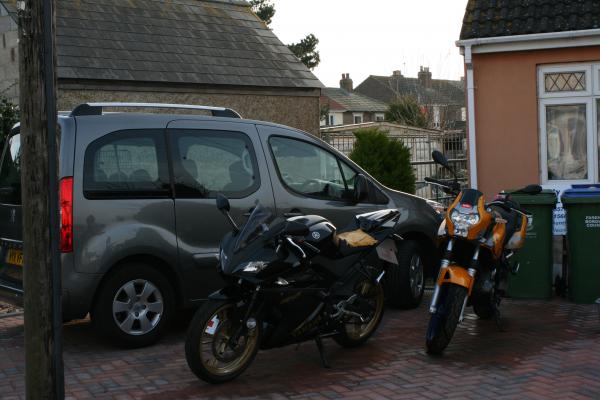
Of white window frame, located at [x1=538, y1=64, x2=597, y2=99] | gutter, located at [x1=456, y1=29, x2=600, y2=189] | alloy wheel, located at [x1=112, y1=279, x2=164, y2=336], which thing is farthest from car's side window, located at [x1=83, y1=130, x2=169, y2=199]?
white window frame, located at [x1=538, y1=64, x2=597, y2=99]

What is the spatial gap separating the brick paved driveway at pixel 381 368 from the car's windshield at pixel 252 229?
100cm

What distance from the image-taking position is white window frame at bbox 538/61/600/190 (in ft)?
37.3

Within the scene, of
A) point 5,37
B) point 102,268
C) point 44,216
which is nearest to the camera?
point 44,216

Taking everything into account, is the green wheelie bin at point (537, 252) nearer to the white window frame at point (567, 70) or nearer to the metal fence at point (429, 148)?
the white window frame at point (567, 70)

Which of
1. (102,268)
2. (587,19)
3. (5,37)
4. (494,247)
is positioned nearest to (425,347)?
(494,247)

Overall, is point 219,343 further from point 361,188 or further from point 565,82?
point 565,82

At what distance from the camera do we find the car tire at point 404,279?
876 centimetres

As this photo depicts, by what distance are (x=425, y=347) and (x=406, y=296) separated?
1.58 meters

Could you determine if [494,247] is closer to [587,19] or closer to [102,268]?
[102,268]

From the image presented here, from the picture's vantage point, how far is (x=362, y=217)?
23.7 feet

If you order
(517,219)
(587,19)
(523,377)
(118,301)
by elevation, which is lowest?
(523,377)

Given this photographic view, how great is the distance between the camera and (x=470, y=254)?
285 inches

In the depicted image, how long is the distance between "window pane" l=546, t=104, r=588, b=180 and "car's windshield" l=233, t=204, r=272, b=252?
21.0 feet

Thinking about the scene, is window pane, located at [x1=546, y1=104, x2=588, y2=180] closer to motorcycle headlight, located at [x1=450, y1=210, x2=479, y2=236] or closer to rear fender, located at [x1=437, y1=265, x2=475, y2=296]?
motorcycle headlight, located at [x1=450, y1=210, x2=479, y2=236]
